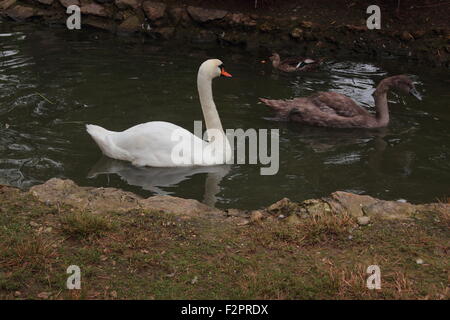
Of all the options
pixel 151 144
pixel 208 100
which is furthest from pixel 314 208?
pixel 208 100

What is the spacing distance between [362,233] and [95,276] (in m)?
2.09

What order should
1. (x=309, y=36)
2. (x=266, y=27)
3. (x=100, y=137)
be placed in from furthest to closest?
(x=266, y=27)
(x=309, y=36)
(x=100, y=137)

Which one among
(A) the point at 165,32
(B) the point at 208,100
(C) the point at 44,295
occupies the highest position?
(A) the point at 165,32

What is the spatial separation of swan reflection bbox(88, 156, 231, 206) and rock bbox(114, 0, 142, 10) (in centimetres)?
800

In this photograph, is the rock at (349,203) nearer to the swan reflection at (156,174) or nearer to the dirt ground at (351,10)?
the swan reflection at (156,174)

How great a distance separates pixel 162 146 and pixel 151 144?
138 mm

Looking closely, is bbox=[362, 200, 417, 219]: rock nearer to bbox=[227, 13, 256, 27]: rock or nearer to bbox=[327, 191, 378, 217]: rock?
bbox=[327, 191, 378, 217]: rock

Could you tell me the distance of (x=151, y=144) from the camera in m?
6.88

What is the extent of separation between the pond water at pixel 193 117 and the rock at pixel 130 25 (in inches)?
22.2

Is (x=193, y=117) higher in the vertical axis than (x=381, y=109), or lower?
lower

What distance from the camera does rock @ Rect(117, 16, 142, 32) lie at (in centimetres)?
1395

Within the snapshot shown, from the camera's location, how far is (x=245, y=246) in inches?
174
